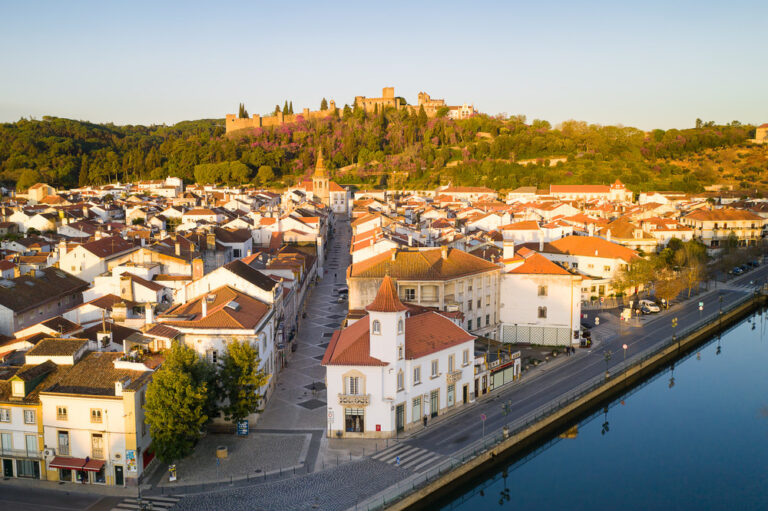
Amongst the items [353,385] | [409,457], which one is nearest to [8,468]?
[353,385]

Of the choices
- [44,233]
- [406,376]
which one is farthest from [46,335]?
[44,233]

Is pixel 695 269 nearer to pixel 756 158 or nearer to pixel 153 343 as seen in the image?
pixel 153 343

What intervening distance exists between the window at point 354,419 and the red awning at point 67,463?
11.4 metres

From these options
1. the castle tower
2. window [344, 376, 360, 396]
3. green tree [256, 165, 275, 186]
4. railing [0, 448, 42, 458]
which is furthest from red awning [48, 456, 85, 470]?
green tree [256, 165, 275, 186]

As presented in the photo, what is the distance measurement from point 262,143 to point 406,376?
135m

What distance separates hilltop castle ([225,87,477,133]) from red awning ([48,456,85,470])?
150 metres

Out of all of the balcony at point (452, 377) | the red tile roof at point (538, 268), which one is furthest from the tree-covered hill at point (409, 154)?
the balcony at point (452, 377)

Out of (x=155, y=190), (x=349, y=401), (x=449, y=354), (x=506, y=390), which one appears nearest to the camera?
(x=349, y=401)

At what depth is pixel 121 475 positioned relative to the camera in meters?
25.6

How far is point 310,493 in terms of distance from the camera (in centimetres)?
2486

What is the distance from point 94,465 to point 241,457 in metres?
6.00

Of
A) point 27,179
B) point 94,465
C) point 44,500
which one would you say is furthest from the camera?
point 27,179

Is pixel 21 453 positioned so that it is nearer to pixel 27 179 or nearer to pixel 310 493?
pixel 310 493

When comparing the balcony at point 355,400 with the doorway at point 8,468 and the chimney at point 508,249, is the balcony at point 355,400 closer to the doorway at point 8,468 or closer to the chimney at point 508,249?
the doorway at point 8,468
